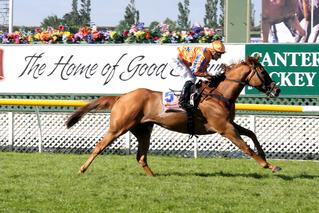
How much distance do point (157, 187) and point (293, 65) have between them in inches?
221

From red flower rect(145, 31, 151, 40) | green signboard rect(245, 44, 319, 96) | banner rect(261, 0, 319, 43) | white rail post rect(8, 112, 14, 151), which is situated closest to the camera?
green signboard rect(245, 44, 319, 96)

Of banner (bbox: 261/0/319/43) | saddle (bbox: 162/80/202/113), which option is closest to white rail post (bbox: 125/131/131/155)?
saddle (bbox: 162/80/202/113)

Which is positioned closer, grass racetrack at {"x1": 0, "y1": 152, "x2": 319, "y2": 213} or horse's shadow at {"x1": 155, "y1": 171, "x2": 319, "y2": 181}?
grass racetrack at {"x1": 0, "y1": 152, "x2": 319, "y2": 213}

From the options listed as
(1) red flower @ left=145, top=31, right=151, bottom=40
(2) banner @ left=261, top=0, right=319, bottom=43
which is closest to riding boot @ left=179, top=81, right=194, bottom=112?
(1) red flower @ left=145, top=31, right=151, bottom=40

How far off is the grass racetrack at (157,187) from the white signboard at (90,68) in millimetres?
2255

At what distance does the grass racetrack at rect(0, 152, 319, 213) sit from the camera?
815cm

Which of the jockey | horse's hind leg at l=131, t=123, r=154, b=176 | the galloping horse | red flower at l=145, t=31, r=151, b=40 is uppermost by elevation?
red flower at l=145, t=31, r=151, b=40

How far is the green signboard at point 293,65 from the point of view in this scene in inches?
558

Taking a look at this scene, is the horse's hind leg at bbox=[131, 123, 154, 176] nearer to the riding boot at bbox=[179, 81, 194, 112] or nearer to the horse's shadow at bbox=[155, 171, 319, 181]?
the horse's shadow at bbox=[155, 171, 319, 181]

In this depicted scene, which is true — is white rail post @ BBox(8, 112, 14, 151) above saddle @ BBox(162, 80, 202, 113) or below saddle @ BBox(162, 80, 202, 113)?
below

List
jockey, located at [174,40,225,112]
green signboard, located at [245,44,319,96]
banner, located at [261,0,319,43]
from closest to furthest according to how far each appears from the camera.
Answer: jockey, located at [174,40,225,112]
green signboard, located at [245,44,319,96]
banner, located at [261,0,319,43]

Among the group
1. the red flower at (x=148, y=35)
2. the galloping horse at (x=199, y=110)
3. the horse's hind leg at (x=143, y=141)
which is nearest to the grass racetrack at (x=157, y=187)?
the horse's hind leg at (x=143, y=141)

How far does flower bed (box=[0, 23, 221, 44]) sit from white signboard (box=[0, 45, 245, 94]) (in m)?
0.64

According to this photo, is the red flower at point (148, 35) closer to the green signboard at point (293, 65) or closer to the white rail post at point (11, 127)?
the green signboard at point (293, 65)
